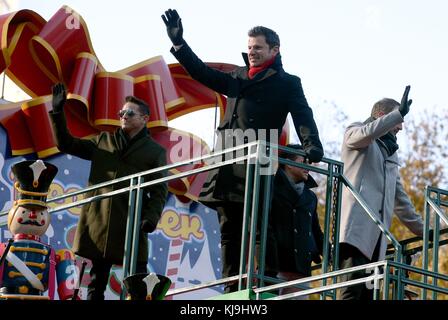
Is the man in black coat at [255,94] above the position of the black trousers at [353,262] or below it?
above

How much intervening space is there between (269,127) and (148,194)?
1.14 m

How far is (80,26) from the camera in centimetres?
1622

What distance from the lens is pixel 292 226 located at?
10.7 m

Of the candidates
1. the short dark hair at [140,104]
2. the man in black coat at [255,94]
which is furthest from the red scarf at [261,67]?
the short dark hair at [140,104]

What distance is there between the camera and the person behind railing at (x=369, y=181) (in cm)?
1086

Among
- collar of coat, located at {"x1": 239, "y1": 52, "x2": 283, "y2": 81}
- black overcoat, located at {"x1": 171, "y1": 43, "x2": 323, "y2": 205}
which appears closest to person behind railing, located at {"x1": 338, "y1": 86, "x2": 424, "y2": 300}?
black overcoat, located at {"x1": 171, "y1": 43, "x2": 323, "y2": 205}

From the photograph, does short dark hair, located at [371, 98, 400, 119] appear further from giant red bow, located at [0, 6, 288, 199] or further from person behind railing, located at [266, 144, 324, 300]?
giant red bow, located at [0, 6, 288, 199]

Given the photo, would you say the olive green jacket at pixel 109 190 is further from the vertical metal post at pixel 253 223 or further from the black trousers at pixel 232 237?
the vertical metal post at pixel 253 223

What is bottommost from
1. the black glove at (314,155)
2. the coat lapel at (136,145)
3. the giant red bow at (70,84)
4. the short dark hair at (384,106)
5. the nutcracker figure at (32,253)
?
the nutcracker figure at (32,253)

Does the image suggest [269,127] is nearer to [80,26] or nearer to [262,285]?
[262,285]

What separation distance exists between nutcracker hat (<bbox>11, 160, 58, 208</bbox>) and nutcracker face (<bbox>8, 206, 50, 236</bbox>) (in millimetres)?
60

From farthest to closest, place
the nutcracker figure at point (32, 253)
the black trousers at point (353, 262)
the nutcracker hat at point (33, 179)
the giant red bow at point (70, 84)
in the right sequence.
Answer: the giant red bow at point (70, 84) → the black trousers at point (353, 262) → the nutcracker hat at point (33, 179) → the nutcracker figure at point (32, 253)

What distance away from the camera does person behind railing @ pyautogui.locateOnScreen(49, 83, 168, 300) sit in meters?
10.9

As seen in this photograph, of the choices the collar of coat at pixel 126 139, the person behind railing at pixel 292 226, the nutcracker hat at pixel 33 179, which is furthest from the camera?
the collar of coat at pixel 126 139
